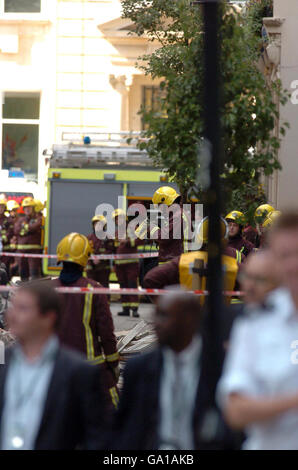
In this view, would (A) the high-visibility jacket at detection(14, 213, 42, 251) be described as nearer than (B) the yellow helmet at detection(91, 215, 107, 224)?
No

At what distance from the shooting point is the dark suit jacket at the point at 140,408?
3.88 metres

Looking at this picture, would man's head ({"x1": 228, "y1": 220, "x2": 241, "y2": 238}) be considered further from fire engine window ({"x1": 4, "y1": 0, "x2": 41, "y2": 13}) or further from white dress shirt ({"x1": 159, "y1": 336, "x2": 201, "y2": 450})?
fire engine window ({"x1": 4, "y1": 0, "x2": 41, "y2": 13})

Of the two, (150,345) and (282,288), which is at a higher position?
(282,288)

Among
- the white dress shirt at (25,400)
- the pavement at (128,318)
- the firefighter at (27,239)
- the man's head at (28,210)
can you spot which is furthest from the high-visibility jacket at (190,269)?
the man's head at (28,210)

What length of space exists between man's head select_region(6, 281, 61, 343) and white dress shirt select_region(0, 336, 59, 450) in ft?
0.33

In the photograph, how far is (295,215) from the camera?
3.17 metres

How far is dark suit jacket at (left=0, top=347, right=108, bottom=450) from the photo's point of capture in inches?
150

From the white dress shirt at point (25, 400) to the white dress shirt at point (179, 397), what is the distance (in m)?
0.46

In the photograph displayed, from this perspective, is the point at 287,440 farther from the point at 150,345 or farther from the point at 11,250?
the point at 11,250

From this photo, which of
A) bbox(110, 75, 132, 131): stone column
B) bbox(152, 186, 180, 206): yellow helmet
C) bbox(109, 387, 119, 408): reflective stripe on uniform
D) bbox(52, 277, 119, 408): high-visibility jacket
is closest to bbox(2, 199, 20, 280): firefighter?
bbox(152, 186, 180, 206): yellow helmet

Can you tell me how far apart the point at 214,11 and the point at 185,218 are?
828 centimetres

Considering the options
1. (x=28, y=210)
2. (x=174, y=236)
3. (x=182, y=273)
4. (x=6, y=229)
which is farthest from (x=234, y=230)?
(x=6, y=229)

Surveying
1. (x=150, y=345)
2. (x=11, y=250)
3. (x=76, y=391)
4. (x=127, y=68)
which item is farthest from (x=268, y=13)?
(x=76, y=391)

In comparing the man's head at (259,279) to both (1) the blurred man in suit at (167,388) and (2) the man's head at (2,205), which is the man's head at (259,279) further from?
(2) the man's head at (2,205)
